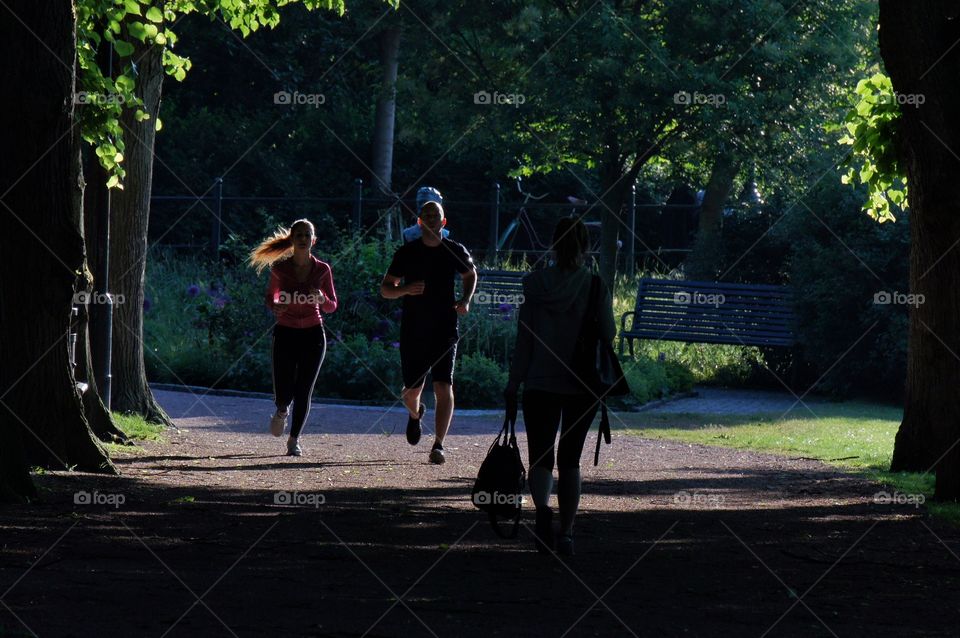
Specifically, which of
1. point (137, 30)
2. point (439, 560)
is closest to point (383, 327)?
point (137, 30)

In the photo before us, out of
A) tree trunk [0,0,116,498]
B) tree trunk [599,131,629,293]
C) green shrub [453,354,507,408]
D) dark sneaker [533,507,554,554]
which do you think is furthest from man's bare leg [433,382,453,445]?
tree trunk [599,131,629,293]

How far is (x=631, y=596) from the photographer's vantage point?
6.50 m

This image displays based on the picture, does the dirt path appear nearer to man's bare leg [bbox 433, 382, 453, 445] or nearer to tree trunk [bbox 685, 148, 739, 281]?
man's bare leg [bbox 433, 382, 453, 445]

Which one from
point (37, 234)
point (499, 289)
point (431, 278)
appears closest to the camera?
point (37, 234)

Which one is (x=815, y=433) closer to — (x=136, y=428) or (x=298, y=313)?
(x=298, y=313)

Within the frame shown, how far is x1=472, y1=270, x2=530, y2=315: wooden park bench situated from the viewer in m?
19.7

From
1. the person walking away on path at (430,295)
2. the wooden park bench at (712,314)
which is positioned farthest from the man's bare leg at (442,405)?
the wooden park bench at (712,314)

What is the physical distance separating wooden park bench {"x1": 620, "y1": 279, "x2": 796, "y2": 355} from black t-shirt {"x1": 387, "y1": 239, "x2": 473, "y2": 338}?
28.7 feet

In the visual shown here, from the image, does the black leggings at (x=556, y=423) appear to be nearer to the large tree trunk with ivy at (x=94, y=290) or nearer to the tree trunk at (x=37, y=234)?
the tree trunk at (x=37, y=234)

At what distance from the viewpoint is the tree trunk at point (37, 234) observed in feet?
29.2

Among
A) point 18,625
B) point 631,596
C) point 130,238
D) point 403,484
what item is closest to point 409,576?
point 631,596

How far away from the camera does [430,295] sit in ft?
36.9

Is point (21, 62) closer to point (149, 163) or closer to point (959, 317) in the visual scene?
point (149, 163)

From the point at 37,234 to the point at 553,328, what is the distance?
349 centimetres
